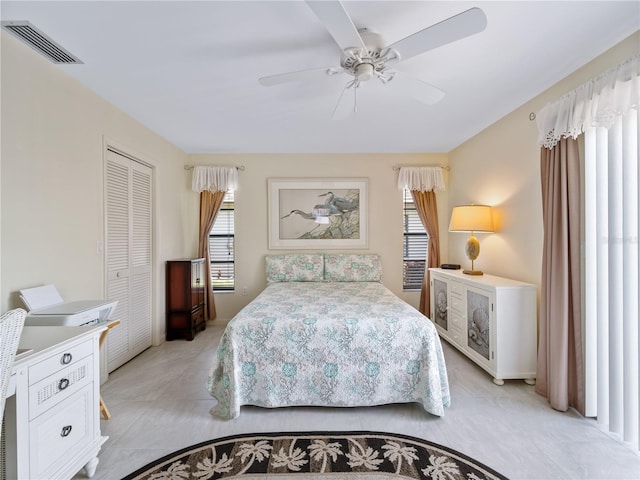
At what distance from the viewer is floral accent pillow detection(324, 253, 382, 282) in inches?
159

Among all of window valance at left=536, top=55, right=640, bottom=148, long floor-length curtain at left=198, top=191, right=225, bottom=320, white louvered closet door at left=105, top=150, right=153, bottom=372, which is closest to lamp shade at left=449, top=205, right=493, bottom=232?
window valance at left=536, top=55, right=640, bottom=148

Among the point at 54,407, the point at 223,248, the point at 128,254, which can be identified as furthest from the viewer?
the point at 223,248

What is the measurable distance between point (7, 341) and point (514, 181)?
3.64 meters

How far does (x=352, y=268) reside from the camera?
160 inches

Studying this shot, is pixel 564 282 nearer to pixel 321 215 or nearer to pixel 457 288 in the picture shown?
pixel 457 288

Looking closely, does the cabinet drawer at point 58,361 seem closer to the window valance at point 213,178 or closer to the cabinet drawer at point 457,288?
the window valance at point 213,178

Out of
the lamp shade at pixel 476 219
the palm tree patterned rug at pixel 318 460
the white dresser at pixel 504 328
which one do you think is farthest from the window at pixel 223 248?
the white dresser at pixel 504 328

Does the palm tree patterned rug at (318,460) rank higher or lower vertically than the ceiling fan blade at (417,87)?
lower

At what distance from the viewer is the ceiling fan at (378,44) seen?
1.29 meters

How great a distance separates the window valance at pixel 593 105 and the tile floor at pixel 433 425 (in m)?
1.99

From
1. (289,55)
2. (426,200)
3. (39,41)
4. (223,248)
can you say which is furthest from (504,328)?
(39,41)

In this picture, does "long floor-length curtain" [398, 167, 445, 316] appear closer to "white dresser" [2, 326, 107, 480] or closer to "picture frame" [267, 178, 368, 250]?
"picture frame" [267, 178, 368, 250]

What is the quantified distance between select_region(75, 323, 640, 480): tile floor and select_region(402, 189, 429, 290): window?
5.89 ft

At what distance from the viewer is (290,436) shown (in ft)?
6.21
